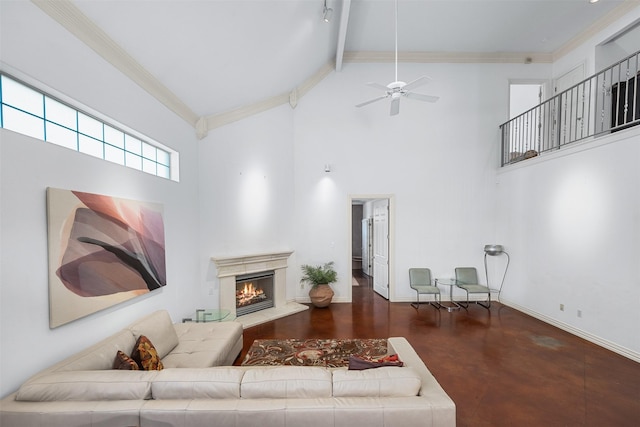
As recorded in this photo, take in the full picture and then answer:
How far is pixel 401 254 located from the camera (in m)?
6.28

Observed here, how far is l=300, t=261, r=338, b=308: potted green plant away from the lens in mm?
5758

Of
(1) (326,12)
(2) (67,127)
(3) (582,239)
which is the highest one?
(1) (326,12)

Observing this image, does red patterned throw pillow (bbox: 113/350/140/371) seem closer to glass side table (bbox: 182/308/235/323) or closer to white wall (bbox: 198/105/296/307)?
glass side table (bbox: 182/308/235/323)

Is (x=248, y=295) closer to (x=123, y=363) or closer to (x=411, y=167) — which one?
(x=123, y=363)

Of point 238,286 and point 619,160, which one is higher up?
point 619,160

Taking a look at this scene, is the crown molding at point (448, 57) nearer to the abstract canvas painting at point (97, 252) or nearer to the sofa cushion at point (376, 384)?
the abstract canvas painting at point (97, 252)

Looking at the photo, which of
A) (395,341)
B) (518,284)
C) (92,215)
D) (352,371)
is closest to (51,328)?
(92,215)

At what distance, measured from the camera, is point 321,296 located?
5.73m

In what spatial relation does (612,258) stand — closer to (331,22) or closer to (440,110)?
(440,110)

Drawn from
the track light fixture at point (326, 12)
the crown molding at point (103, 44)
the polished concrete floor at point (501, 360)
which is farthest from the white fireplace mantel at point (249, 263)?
the track light fixture at point (326, 12)

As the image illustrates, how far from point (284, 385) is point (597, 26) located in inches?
327

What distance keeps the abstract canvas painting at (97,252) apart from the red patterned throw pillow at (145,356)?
21.1 inches

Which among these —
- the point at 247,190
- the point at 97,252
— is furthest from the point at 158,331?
the point at 247,190

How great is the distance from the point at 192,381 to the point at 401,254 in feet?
17.3
